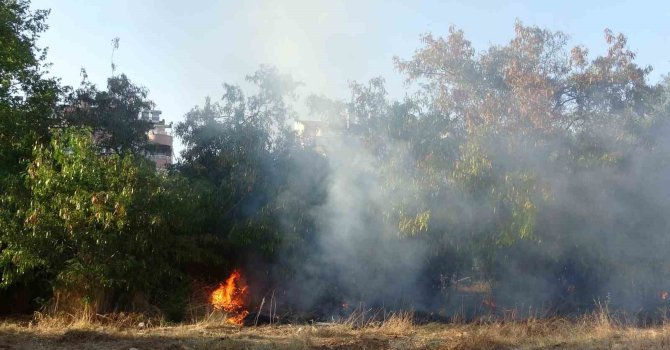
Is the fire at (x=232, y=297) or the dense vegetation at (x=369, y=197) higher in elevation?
the dense vegetation at (x=369, y=197)

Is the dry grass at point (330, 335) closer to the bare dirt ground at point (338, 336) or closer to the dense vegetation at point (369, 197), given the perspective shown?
the bare dirt ground at point (338, 336)

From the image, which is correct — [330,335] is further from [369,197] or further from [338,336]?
[369,197]

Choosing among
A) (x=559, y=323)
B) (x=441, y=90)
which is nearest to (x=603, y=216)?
(x=559, y=323)

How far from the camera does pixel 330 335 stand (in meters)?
9.76

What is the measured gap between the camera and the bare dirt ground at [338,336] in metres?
8.51

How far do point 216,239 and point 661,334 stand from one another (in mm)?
8676

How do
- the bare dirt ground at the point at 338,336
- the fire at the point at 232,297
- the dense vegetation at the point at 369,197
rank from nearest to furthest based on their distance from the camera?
the bare dirt ground at the point at 338,336 → the dense vegetation at the point at 369,197 → the fire at the point at 232,297

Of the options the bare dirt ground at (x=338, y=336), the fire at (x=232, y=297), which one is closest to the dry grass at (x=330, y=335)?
the bare dirt ground at (x=338, y=336)

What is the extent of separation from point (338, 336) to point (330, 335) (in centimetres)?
19

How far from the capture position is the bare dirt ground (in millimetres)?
8508

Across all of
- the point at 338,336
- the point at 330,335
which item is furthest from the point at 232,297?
the point at 338,336

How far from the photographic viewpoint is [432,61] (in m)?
15.6

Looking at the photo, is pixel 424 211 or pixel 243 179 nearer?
pixel 424 211

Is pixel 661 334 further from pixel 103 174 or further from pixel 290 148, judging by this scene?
pixel 103 174
